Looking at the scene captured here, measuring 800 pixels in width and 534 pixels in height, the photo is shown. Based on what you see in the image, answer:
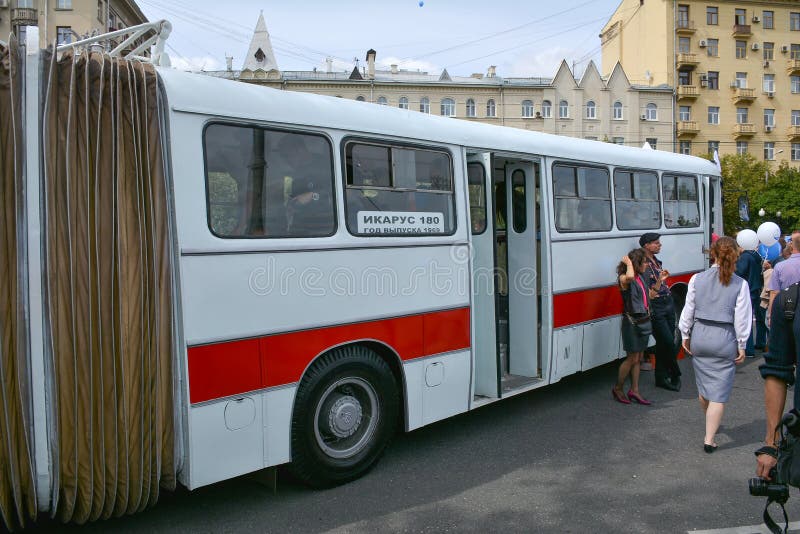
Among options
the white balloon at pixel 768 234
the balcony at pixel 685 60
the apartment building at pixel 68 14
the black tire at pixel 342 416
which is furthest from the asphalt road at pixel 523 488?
the balcony at pixel 685 60

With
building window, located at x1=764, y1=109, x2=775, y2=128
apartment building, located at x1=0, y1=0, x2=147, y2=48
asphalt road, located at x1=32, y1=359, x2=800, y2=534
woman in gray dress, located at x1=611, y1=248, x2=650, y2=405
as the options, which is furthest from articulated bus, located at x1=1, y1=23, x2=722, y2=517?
building window, located at x1=764, y1=109, x2=775, y2=128

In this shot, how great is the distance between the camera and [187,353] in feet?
13.2

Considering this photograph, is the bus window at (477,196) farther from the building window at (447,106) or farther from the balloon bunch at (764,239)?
the building window at (447,106)

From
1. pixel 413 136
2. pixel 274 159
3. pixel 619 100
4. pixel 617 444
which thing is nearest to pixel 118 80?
pixel 274 159

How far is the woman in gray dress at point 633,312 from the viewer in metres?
7.25

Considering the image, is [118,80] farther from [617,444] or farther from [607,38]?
[607,38]

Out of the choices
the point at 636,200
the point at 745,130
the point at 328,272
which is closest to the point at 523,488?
the point at 328,272

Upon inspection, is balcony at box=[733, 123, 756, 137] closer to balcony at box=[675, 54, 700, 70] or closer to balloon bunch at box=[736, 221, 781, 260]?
balcony at box=[675, 54, 700, 70]

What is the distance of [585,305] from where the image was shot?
7.51 m

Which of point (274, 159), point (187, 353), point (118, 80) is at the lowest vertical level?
point (187, 353)

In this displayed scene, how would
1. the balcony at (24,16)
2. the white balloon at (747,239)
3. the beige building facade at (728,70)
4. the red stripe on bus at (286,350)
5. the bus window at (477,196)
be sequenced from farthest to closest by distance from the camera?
the beige building facade at (728,70) → the balcony at (24,16) → the white balloon at (747,239) → the bus window at (477,196) → the red stripe on bus at (286,350)

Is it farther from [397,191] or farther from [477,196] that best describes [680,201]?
[397,191]

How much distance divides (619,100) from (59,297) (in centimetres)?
5816

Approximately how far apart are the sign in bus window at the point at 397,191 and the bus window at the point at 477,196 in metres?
0.50
